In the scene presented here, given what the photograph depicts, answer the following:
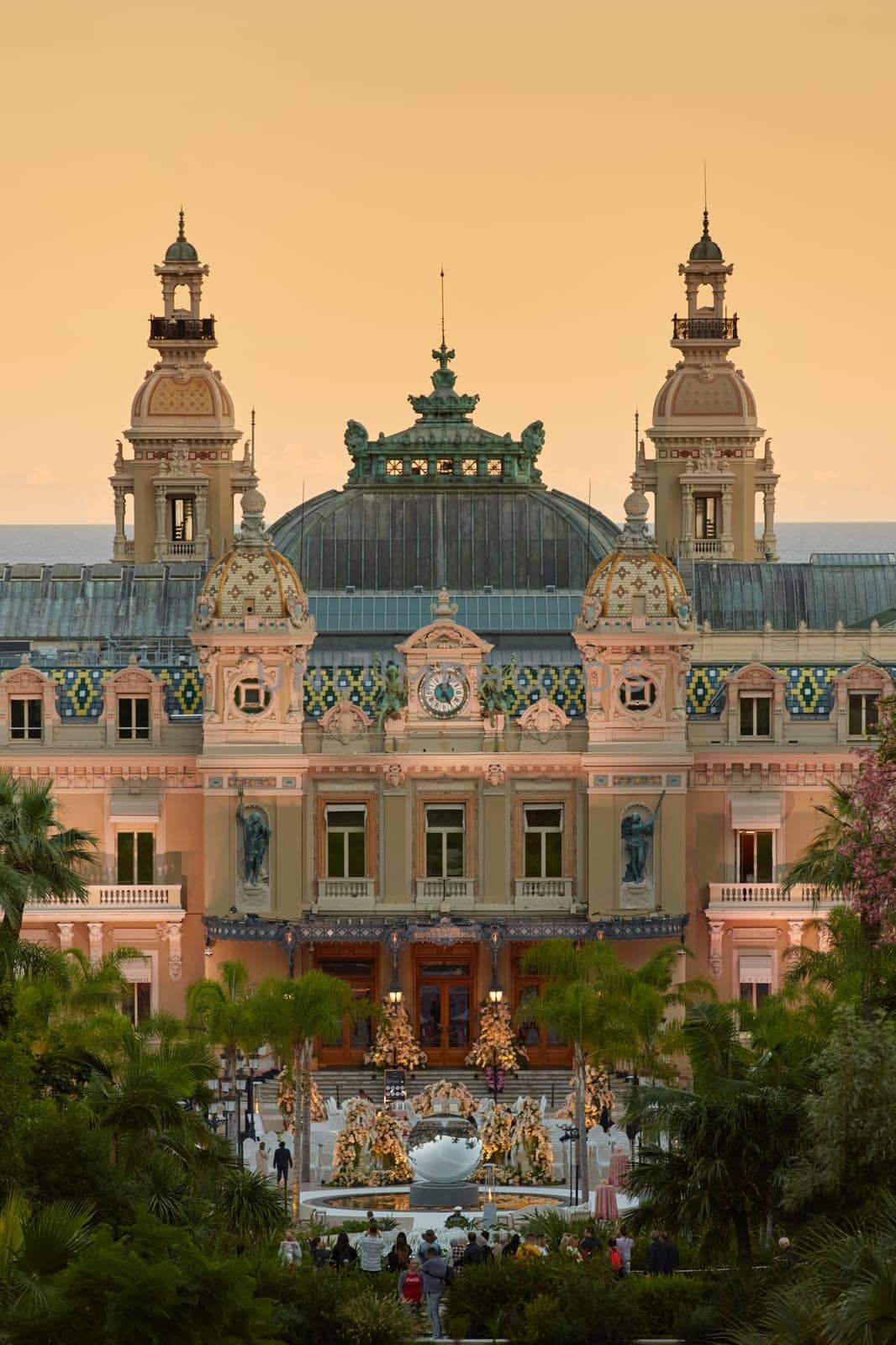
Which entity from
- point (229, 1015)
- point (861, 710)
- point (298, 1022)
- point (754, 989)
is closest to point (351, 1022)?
point (754, 989)

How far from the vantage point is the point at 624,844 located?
123m

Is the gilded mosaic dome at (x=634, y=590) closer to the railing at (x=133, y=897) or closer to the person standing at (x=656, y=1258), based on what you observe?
the railing at (x=133, y=897)

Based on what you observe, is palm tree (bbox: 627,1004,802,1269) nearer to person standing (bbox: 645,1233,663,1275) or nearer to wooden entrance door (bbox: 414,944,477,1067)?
person standing (bbox: 645,1233,663,1275)

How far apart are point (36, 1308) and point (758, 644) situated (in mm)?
78599

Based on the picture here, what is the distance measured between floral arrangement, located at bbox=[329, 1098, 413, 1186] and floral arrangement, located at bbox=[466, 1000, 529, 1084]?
43.7 ft

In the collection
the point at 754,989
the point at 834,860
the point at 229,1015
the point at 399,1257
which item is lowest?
the point at 399,1257

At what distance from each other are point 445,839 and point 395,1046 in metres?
7.59

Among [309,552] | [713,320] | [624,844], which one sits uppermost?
[713,320]

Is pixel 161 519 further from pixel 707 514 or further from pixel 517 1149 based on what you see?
pixel 517 1149

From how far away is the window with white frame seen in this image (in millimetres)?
124250

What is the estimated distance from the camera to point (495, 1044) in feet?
393

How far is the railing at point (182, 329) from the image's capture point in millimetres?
167375

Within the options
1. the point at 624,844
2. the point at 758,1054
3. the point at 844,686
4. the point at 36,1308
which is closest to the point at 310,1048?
the point at 624,844

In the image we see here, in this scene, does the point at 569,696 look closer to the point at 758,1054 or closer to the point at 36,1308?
the point at 758,1054
